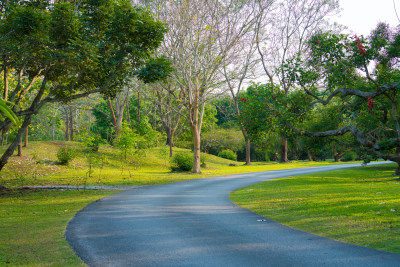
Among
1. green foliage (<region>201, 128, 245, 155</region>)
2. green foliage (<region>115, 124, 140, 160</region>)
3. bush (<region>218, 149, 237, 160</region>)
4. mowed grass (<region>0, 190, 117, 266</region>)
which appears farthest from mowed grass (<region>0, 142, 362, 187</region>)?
green foliage (<region>201, 128, 245, 155</region>)

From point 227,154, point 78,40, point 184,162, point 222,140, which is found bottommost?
point 184,162

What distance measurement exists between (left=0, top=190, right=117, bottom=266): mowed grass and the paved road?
338mm

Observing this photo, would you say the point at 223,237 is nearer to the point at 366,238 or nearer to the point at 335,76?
the point at 366,238

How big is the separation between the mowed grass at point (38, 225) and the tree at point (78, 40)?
12.6ft

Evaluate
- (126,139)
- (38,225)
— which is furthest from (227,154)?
(38,225)

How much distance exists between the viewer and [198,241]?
7031 mm

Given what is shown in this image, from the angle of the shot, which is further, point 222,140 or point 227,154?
point 222,140

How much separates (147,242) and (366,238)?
14.8 ft

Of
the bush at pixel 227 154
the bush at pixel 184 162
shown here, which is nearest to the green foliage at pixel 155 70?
the bush at pixel 184 162

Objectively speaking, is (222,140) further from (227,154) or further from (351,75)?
(351,75)

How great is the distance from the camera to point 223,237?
7.37 meters

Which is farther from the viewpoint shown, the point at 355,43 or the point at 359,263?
the point at 355,43

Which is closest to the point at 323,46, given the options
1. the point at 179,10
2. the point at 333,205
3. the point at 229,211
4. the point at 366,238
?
the point at 333,205

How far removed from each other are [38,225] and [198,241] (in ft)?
15.0
